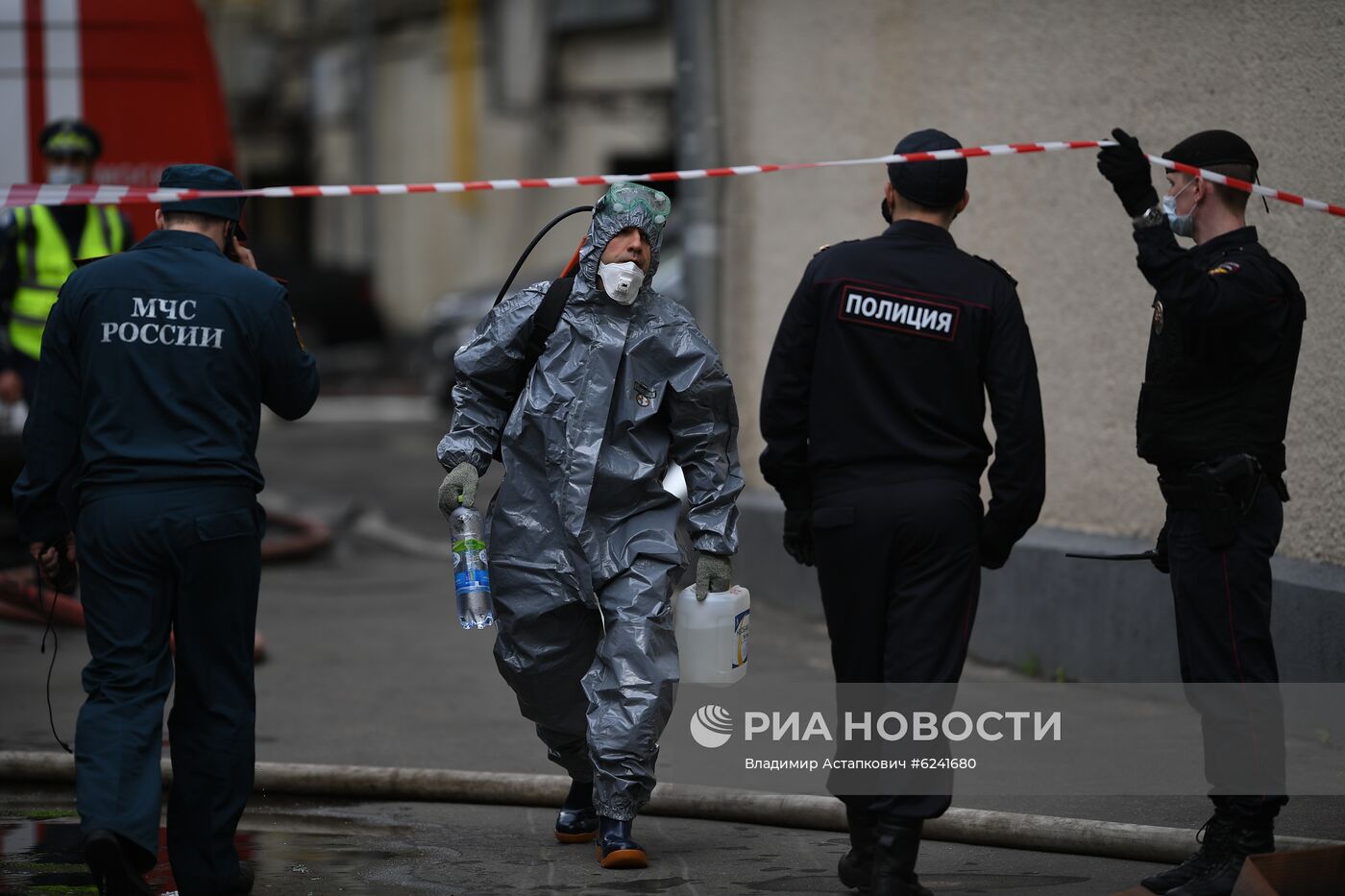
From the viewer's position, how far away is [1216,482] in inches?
193

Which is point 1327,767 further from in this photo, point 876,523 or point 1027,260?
point 1027,260

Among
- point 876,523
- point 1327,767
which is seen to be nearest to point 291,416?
point 876,523

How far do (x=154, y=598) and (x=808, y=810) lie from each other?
77.7 inches

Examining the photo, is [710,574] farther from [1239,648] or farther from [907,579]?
[1239,648]

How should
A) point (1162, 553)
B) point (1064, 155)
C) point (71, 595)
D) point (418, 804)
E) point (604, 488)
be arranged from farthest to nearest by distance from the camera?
point (71, 595) < point (1064, 155) < point (418, 804) < point (604, 488) < point (1162, 553)

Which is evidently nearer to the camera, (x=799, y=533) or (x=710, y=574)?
(x=799, y=533)

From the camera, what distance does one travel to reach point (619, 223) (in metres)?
5.42

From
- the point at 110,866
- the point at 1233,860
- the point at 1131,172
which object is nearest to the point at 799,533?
the point at 1131,172

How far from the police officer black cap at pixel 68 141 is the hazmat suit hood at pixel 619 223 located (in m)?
4.01

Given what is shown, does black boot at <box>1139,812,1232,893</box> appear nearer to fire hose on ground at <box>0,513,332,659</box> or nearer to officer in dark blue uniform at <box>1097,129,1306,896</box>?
officer in dark blue uniform at <box>1097,129,1306,896</box>

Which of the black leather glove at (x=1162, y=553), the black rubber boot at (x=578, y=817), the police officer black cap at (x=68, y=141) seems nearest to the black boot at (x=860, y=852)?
the black rubber boot at (x=578, y=817)

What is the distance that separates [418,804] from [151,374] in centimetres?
184

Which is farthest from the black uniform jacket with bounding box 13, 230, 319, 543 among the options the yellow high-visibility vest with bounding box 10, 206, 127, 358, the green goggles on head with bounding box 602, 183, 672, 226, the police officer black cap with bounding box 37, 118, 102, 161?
the police officer black cap with bounding box 37, 118, 102, 161

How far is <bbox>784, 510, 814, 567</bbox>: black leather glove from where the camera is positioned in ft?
16.6
